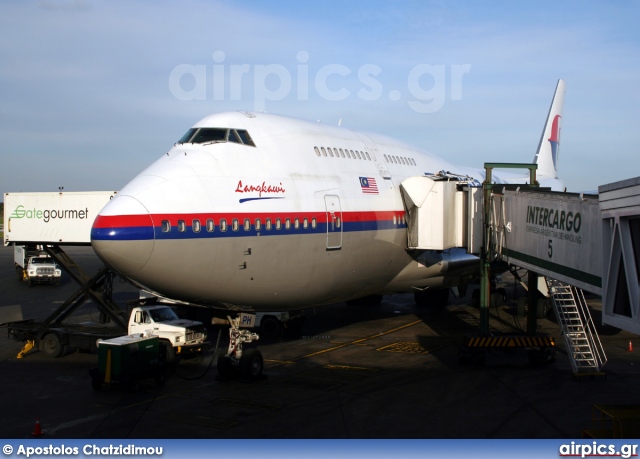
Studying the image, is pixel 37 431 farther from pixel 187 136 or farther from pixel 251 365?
pixel 187 136

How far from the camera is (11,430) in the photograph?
51.1ft

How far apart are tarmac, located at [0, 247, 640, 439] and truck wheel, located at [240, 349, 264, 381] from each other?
30cm

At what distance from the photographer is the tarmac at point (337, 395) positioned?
15492 millimetres

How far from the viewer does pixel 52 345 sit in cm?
2450

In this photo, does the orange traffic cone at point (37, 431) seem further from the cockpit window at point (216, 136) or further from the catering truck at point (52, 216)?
the catering truck at point (52, 216)

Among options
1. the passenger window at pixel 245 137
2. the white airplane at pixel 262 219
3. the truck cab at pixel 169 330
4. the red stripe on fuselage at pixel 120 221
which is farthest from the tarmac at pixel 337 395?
the passenger window at pixel 245 137

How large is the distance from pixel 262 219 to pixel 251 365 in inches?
189

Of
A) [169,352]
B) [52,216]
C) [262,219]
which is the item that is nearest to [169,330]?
[169,352]

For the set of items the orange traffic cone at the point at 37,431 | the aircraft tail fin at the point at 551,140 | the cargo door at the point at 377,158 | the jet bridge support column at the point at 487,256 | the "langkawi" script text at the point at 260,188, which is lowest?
the orange traffic cone at the point at 37,431

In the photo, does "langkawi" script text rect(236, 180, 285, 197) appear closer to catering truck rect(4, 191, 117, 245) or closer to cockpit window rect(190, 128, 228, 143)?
cockpit window rect(190, 128, 228, 143)

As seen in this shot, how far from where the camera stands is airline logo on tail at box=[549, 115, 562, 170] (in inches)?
1695

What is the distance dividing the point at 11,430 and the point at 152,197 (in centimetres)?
631

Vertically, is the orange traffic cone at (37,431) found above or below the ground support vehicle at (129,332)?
below

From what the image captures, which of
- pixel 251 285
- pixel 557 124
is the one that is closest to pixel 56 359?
pixel 251 285
